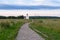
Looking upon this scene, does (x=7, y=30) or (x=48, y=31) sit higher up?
(x=48, y=31)

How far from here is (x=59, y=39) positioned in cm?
1689

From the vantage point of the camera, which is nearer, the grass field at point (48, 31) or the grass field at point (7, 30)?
the grass field at point (7, 30)

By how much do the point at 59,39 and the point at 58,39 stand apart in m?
0.08

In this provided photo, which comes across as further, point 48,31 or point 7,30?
point 7,30

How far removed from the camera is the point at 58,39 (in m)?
16.9

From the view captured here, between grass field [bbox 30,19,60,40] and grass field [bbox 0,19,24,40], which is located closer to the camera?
grass field [bbox 0,19,24,40]
